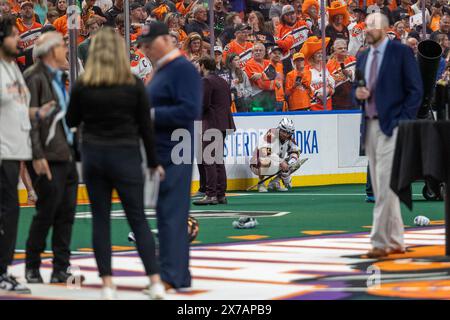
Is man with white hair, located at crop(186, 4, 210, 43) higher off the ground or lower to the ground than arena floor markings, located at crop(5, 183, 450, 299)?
higher

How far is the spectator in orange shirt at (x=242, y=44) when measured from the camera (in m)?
23.1

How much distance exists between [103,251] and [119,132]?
33.9 inches

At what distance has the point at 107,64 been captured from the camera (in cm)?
957

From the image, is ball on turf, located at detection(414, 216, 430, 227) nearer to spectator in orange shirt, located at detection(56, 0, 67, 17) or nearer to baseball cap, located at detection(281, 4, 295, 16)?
spectator in orange shirt, located at detection(56, 0, 67, 17)

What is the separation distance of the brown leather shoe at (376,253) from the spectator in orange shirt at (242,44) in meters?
10.5

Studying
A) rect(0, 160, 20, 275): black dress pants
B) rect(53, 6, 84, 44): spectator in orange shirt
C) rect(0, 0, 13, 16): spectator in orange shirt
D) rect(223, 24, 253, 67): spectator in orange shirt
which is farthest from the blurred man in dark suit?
rect(0, 160, 20, 275): black dress pants

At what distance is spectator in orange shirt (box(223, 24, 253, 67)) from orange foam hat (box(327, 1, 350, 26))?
2.30 metres

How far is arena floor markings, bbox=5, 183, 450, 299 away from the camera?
10336 millimetres

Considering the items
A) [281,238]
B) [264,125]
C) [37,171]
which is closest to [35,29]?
[264,125]

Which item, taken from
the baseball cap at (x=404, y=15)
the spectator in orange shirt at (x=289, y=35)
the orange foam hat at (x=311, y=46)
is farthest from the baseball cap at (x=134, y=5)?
the baseball cap at (x=404, y=15)

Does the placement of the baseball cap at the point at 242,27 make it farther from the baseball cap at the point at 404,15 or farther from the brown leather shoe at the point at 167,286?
the brown leather shoe at the point at 167,286

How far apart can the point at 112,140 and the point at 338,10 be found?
16.4 meters

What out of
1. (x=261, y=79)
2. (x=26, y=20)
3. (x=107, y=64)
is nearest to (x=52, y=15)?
(x=26, y=20)
